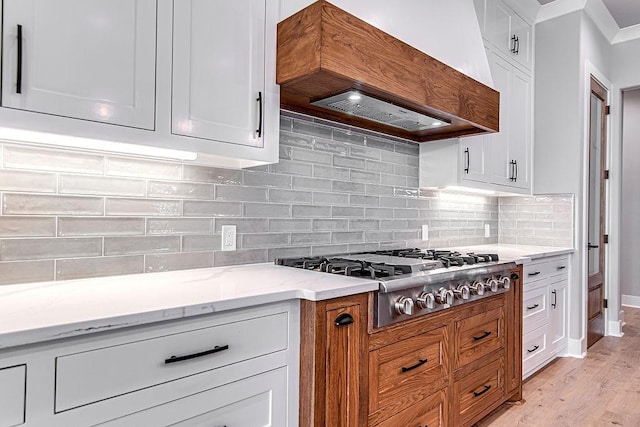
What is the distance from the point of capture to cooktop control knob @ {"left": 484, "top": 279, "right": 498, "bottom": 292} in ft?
7.28

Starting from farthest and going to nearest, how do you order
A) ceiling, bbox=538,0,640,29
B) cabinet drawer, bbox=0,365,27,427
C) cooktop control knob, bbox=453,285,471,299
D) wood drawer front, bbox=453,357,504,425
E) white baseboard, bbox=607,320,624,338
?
white baseboard, bbox=607,320,624,338 → ceiling, bbox=538,0,640,29 → wood drawer front, bbox=453,357,504,425 → cooktop control knob, bbox=453,285,471,299 → cabinet drawer, bbox=0,365,27,427

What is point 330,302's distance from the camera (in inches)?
57.5

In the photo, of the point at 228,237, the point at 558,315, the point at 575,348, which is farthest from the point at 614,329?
the point at 228,237

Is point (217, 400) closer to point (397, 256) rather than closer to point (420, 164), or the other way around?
point (397, 256)

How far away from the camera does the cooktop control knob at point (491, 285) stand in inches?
87.4

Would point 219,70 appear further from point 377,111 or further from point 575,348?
point 575,348

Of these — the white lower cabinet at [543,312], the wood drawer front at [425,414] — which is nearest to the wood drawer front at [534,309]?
the white lower cabinet at [543,312]

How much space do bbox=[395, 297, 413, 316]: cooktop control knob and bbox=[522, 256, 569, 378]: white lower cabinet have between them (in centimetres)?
155

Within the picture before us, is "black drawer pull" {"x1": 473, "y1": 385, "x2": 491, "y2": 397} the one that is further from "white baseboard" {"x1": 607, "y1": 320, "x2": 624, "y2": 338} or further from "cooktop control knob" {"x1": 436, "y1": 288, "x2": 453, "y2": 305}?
"white baseboard" {"x1": 607, "y1": 320, "x2": 624, "y2": 338}

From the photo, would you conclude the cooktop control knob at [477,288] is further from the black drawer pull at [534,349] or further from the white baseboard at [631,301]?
the white baseboard at [631,301]

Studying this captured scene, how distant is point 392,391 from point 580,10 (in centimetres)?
367

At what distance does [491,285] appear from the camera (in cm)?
225

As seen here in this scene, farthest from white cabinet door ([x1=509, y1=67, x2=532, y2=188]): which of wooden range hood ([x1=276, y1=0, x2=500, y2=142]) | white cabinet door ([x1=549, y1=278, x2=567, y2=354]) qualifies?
wooden range hood ([x1=276, y1=0, x2=500, y2=142])

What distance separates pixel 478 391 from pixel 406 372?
0.71 meters
